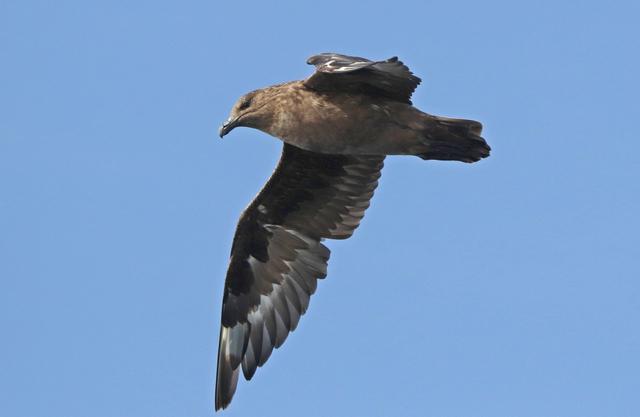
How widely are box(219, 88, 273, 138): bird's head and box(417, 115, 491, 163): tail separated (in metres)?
1.33

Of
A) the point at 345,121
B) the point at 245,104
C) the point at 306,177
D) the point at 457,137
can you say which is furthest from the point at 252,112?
the point at 457,137

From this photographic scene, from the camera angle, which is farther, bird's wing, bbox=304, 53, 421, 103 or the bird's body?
the bird's body

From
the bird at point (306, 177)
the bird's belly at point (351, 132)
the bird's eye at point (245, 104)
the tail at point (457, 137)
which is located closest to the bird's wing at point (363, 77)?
the bird at point (306, 177)

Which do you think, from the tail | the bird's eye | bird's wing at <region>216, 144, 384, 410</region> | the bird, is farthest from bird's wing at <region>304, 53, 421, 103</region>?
bird's wing at <region>216, 144, 384, 410</region>

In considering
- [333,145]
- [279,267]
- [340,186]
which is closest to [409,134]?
[333,145]

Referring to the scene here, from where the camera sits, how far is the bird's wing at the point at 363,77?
1030 cm

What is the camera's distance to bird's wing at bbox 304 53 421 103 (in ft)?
33.8

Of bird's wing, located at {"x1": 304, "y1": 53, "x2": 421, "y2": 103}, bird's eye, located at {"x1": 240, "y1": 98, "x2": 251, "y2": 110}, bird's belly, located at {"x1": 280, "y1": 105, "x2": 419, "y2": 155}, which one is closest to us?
bird's wing, located at {"x1": 304, "y1": 53, "x2": 421, "y2": 103}

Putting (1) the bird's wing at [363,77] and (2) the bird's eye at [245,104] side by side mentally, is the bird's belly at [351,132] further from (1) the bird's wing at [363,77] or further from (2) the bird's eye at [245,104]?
(2) the bird's eye at [245,104]

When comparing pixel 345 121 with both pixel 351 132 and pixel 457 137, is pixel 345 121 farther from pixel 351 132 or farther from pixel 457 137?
pixel 457 137

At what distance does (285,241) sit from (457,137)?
7.57 feet

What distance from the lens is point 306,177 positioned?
1228 centimetres

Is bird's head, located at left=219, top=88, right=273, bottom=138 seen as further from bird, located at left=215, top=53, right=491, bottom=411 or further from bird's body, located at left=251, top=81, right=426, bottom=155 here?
bird's body, located at left=251, top=81, right=426, bottom=155

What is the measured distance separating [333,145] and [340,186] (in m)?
1.39
